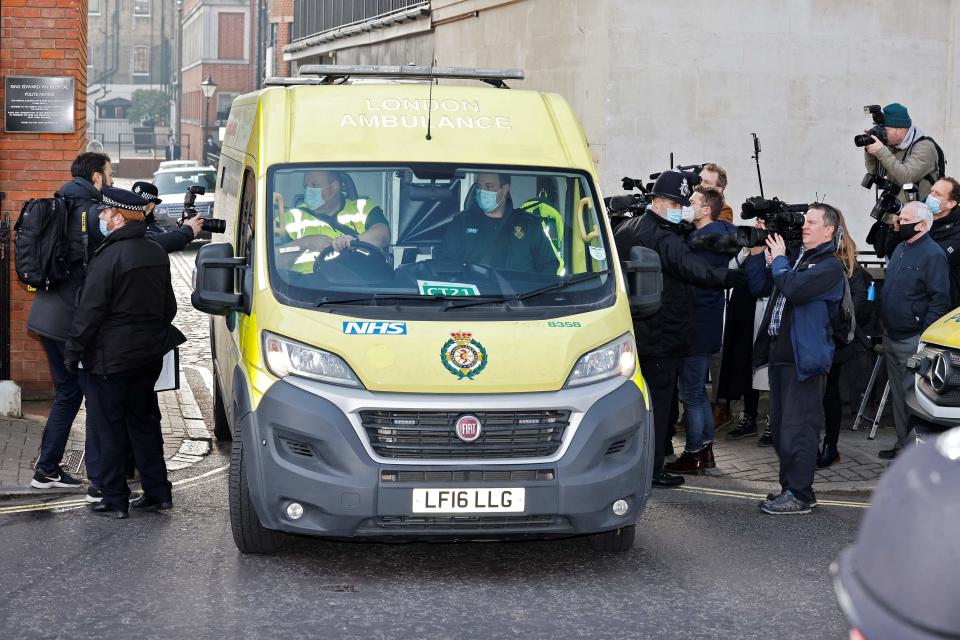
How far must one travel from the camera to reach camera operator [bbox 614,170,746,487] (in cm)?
889

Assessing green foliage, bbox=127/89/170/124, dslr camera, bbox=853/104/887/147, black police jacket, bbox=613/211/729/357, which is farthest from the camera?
green foliage, bbox=127/89/170/124

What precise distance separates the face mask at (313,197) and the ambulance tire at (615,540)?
85.8 inches

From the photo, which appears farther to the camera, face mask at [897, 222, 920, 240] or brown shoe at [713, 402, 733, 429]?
brown shoe at [713, 402, 733, 429]

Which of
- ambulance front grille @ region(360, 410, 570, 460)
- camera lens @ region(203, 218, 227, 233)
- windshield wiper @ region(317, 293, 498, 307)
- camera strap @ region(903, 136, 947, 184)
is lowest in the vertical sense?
ambulance front grille @ region(360, 410, 570, 460)

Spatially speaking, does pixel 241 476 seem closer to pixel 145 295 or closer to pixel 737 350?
pixel 145 295

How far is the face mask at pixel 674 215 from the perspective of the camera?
908 centimetres

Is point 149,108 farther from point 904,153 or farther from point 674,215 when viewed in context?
point 674,215

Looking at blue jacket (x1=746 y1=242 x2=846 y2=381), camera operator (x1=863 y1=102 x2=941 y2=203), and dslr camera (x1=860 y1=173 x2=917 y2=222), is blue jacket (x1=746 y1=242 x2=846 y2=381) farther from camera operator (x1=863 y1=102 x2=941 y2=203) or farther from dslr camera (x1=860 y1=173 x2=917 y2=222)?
camera operator (x1=863 y1=102 x2=941 y2=203)

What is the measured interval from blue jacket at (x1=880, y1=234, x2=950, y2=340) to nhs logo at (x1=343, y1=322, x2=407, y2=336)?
4297mm

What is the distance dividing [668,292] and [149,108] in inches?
3292

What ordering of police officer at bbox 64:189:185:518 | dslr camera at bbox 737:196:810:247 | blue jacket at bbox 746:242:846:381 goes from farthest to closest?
dslr camera at bbox 737:196:810:247, blue jacket at bbox 746:242:846:381, police officer at bbox 64:189:185:518

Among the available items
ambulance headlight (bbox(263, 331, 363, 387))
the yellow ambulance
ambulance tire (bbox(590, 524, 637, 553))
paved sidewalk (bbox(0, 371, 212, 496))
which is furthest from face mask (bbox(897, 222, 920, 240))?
paved sidewalk (bbox(0, 371, 212, 496))

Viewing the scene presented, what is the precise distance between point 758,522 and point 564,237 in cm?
210

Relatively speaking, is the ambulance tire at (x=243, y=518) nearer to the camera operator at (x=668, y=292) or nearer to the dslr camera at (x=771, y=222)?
the camera operator at (x=668, y=292)
